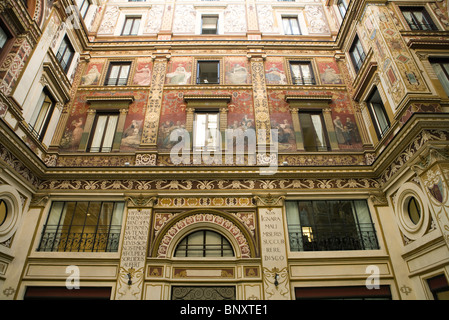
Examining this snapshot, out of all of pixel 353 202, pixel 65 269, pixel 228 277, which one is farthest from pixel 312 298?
pixel 65 269

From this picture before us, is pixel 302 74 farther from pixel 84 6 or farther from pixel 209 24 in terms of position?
pixel 84 6

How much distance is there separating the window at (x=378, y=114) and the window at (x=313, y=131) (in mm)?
1905

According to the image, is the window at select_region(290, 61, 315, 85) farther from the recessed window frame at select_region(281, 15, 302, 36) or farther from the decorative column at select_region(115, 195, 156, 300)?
the decorative column at select_region(115, 195, 156, 300)

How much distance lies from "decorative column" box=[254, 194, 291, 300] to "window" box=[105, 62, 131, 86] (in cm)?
849

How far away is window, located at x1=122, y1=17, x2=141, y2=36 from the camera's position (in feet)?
50.3

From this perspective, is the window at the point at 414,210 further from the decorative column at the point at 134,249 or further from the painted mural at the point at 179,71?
the painted mural at the point at 179,71

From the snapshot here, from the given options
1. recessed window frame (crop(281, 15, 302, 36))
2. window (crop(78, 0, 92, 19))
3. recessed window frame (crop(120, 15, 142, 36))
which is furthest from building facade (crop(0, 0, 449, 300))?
recessed window frame (crop(281, 15, 302, 36))

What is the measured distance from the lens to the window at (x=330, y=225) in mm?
9148

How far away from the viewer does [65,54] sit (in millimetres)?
12641

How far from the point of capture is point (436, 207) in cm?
732

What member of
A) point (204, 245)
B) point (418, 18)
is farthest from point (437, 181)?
point (418, 18)

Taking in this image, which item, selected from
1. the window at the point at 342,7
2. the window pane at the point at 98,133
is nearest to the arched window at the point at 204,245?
the window pane at the point at 98,133

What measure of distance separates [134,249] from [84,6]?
13296 millimetres
